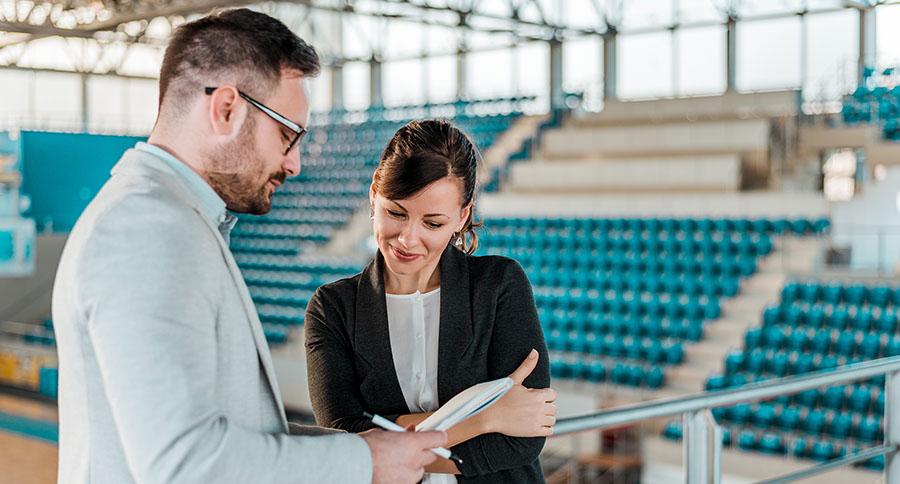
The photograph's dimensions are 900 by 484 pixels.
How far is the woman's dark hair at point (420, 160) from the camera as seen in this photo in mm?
1325

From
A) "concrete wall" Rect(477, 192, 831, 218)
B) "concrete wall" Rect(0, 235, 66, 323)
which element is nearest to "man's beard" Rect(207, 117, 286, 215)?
"concrete wall" Rect(477, 192, 831, 218)

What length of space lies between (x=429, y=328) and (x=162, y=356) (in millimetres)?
555

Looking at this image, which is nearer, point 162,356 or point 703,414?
point 162,356

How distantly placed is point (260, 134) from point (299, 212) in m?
13.6

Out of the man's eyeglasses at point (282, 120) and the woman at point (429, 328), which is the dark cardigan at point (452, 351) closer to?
the woman at point (429, 328)

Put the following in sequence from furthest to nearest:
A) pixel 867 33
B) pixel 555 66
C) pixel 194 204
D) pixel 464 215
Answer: pixel 555 66 < pixel 867 33 < pixel 464 215 < pixel 194 204

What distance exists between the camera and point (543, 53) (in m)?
16.1

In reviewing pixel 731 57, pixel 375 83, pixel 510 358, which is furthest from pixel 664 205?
pixel 510 358

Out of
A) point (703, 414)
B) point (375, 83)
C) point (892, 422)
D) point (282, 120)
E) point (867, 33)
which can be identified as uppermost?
point (375, 83)

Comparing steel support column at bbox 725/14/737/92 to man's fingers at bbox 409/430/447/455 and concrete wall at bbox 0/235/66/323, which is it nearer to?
concrete wall at bbox 0/235/66/323

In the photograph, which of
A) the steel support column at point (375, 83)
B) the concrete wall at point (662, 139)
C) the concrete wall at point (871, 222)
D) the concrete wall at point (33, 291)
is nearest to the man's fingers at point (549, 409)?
the concrete wall at point (662, 139)

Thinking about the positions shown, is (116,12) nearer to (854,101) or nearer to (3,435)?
(3,435)

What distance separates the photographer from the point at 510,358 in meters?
1.31

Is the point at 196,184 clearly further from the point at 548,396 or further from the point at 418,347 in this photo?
the point at 548,396
